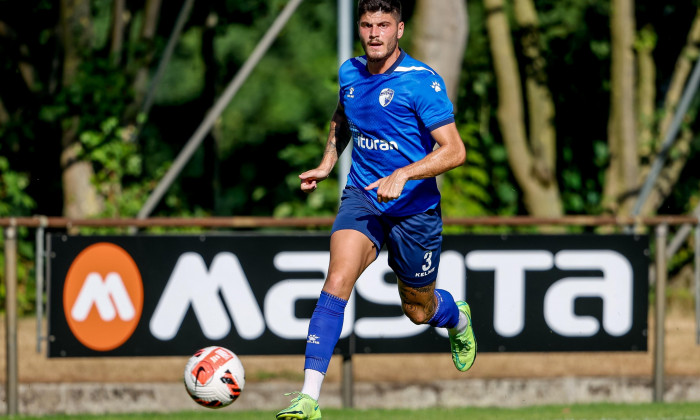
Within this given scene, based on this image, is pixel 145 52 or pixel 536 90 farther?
pixel 536 90

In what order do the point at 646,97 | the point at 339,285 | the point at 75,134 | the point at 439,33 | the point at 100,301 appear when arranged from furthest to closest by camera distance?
the point at 646,97 → the point at 75,134 → the point at 439,33 → the point at 100,301 → the point at 339,285

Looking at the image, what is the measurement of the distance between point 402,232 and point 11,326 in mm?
3401

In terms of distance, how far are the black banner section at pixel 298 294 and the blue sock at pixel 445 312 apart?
1274mm

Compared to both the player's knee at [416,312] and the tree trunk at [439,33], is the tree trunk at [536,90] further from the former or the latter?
the player's knee at [416,312]

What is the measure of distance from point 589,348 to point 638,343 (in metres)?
Result: 0.39

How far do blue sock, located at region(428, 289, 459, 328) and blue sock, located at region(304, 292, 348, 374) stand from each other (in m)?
1.03

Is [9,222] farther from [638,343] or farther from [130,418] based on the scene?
[638,343]

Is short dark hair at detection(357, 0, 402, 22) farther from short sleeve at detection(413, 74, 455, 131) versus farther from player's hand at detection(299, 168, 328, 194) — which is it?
player's hand at detection(299, 168, 328, 194)

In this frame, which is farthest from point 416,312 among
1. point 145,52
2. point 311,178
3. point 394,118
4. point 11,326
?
point 145,52

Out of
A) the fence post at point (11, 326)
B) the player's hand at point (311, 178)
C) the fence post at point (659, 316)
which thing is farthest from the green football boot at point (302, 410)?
the fence post at point (659, 316)

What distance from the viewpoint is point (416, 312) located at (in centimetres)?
637

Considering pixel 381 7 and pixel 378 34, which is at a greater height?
pixel 381 7

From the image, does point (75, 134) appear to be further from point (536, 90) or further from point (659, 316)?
point (659, 316)

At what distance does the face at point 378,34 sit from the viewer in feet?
18.9
